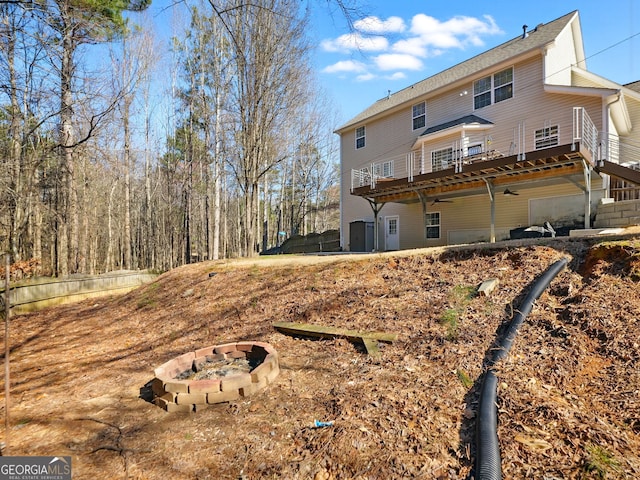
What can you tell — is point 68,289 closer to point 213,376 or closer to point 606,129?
point 213,376

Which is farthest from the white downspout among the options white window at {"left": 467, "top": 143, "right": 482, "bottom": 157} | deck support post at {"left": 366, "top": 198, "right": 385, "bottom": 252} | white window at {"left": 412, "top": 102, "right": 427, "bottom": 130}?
deck support post at {"left": 366, "top": 198, "right": 385, "bottom": 252}

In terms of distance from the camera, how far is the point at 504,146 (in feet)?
42.5

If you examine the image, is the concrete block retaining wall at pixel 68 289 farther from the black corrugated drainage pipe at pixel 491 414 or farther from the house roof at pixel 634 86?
the house roof at pixel 634 86

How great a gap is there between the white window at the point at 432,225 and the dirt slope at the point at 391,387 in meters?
8.83

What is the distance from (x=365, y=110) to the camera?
67.3 ft

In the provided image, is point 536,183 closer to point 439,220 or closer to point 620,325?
point 439,220

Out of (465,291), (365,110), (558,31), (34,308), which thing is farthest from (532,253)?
Answer: (365,110)

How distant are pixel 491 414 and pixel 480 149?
42.8 ft

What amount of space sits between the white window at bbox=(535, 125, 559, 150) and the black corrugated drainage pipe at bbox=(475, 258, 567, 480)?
985 cm

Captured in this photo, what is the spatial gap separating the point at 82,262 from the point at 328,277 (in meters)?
15.3

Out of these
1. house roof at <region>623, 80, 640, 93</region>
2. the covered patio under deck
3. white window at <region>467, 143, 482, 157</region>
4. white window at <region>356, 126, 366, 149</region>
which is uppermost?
house roof at <region>623, 80, 640, 93</region>

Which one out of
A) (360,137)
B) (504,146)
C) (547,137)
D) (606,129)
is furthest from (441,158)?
(360,137)

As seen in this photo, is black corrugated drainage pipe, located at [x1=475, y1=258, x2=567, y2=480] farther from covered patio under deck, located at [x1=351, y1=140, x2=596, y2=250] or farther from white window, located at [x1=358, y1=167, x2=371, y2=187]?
white window, located at [x1=358, y1=167, x2=371, y2=187]

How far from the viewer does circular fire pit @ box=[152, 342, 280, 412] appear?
3.29 meters
